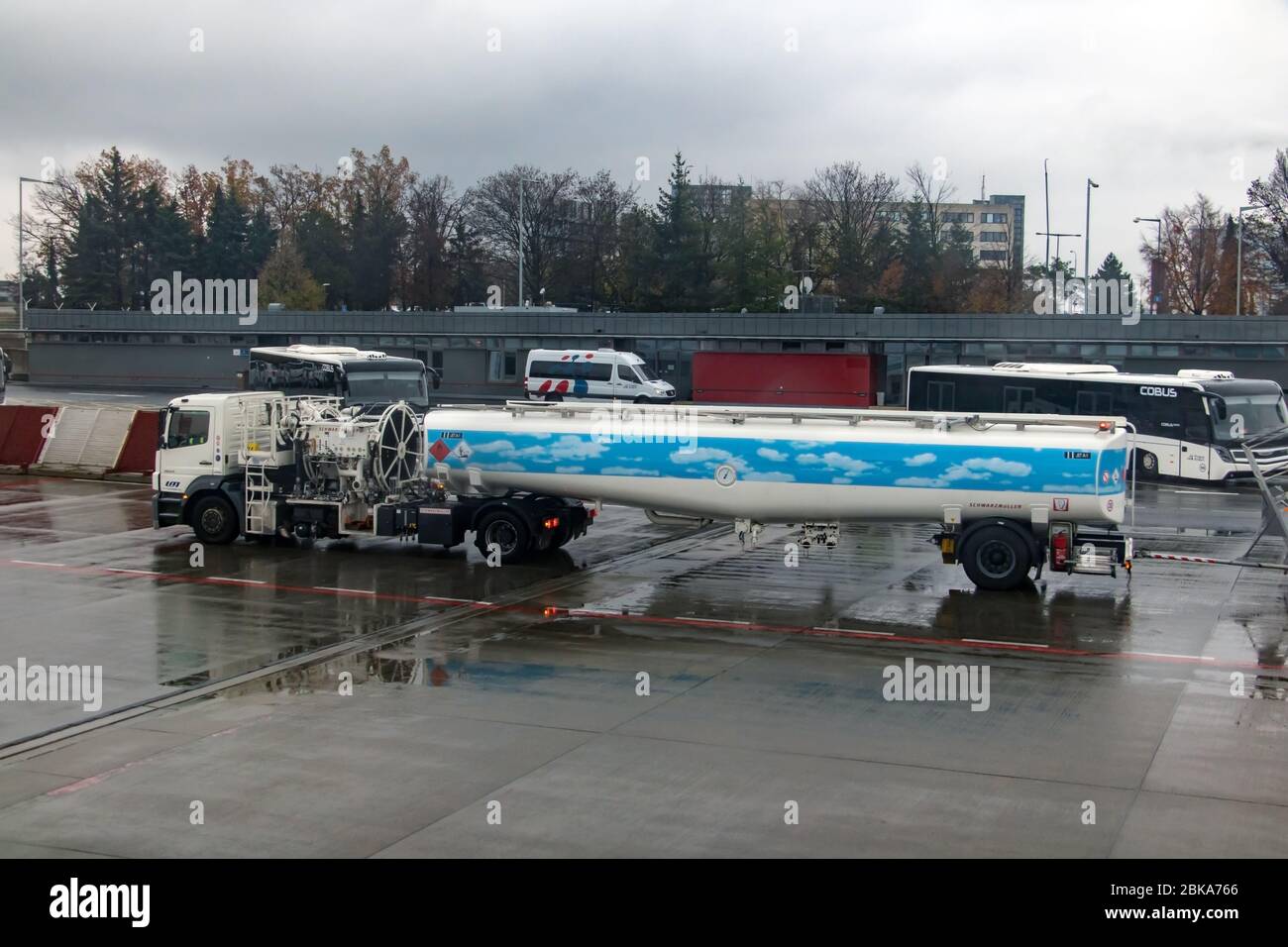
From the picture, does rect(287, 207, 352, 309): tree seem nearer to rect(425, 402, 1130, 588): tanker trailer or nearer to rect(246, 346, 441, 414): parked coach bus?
rect(246, 346, 441, 414): parked coach bus

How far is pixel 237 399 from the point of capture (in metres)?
23.8

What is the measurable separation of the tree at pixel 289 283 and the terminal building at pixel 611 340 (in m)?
16.1

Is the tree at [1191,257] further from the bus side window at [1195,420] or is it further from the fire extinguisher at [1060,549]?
the fire extinguisher at [1060,549]

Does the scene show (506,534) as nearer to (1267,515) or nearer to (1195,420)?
(1267,515)

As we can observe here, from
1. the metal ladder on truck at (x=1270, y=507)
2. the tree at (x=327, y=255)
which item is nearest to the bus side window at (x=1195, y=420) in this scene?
the metal ladder on truck at (x=1270, y=507)

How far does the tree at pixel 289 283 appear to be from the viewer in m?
85.5

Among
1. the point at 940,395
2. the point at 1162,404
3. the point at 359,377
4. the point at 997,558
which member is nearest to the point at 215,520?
the point at 359,377

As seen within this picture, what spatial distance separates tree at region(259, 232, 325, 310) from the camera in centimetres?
8550

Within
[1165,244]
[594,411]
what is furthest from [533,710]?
[1165,244]

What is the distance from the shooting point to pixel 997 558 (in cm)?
1956

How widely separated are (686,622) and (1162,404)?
20.9 meters

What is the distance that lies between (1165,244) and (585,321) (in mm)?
51445

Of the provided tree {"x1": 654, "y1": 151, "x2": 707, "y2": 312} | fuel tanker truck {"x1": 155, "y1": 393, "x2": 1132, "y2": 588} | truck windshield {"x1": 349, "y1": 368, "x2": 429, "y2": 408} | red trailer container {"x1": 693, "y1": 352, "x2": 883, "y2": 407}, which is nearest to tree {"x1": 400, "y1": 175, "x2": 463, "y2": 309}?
tree {"x1": 654, "y1": 151, "x2": 707, "y2": 312}
